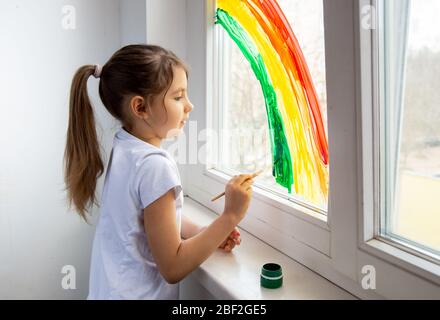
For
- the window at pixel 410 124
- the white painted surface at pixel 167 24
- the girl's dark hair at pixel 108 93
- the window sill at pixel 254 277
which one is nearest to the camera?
the window at pixel 410 124

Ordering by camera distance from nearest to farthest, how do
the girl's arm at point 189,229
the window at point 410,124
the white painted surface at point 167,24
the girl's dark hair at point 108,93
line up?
the window at point 410,124 < the girl's dark hair at point 108,93 < the girl's arm at point 189,229 < the white painted surface at point 167,24

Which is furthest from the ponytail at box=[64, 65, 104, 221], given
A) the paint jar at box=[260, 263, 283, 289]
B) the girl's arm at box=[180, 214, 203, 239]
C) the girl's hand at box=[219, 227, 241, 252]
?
the paint jar at box=[260, 263, 283, 289]

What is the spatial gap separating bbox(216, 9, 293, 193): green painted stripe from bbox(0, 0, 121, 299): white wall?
21.8 inches

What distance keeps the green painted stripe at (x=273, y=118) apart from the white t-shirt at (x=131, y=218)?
24 centimetres

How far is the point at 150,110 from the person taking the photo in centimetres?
82

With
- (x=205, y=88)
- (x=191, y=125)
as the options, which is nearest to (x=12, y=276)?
(x=191, y=125)

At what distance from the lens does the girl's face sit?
813 millimetres

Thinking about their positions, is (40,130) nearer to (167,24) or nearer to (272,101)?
(167,24)

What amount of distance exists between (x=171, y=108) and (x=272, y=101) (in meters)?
0.24

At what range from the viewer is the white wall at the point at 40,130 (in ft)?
3.85

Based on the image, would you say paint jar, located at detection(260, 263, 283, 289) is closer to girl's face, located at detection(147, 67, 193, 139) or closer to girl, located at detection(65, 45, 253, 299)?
girl, located at detection(65, 45, 253, 299)

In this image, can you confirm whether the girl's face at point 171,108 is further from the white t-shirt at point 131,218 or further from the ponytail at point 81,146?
the ponytail at point 81,146

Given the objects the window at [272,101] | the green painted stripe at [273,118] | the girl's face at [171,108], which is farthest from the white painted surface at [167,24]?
the girl's face at [171,108]

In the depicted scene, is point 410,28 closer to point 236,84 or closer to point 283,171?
point 283,171
